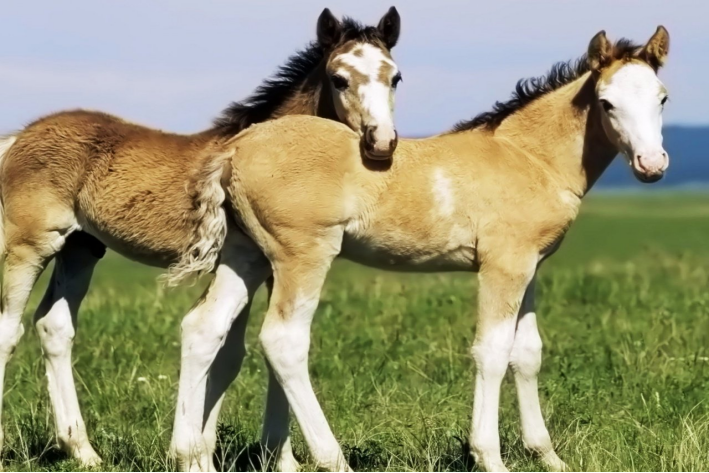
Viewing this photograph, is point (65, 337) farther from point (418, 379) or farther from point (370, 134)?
point (418, 379)

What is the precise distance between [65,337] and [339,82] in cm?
219

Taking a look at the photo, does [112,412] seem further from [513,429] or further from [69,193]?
[513,429]

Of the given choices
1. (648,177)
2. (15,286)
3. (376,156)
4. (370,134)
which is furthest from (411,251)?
(15,286)

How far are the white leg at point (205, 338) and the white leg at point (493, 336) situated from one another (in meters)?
1.16

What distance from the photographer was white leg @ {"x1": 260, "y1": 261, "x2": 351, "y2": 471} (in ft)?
17.5

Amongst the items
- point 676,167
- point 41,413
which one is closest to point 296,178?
point 41,413

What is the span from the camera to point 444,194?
18.0 ft

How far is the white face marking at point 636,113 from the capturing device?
5.27 meters

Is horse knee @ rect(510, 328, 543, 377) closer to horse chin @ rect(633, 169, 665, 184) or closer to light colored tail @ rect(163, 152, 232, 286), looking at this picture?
horse chin @ rect(633, 169, 665, 184)

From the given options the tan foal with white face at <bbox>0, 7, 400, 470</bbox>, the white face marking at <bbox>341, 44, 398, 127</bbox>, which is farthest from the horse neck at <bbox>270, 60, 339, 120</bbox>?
the white face marking at <bbox>341, 44, 398, 127</bbox>

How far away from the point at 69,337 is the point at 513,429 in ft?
8.71

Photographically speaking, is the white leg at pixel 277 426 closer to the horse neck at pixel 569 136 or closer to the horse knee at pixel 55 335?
the horse knee at pixel 55 335

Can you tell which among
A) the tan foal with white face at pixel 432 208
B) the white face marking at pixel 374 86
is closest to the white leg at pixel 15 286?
the tan foal with white face at pixel 432 208

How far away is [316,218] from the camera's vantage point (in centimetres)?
530
